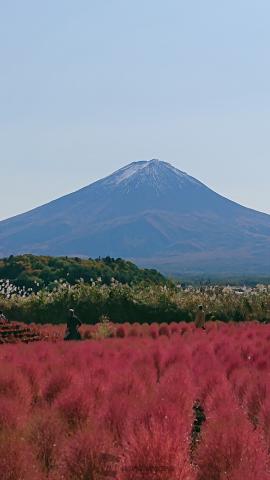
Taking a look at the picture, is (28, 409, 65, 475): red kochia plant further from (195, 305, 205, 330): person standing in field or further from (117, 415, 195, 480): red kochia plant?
(195, 305, 205, 330): person standing in field

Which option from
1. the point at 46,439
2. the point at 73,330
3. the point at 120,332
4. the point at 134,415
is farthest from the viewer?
the point at 120,332

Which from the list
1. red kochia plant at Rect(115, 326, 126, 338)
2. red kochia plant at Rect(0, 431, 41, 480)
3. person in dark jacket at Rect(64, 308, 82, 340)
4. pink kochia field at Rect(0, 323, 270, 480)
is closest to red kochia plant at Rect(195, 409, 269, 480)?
pink kochia field at Rect(0, 323, 270, 480)

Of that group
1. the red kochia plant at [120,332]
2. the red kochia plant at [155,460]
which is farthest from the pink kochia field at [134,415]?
the red kochia plant at [120,332]

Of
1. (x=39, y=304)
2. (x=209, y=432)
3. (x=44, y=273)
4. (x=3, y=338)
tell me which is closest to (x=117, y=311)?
(x=39, y=304)

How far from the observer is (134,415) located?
30.3ft

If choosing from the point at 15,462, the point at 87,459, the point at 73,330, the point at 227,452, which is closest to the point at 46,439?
the point at 87,459

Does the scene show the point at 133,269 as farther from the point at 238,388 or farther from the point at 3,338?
the point at 238,388

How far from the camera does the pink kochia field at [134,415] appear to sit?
7086 mm

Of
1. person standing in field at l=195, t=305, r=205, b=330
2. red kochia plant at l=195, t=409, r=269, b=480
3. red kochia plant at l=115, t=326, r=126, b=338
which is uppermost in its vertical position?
person standing in field at l=195, t=305, r=205, b=330

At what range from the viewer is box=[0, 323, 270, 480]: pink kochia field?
7086 mm

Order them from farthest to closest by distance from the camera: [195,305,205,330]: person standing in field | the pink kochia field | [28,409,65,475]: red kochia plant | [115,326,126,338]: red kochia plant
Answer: [115,326,126,338]: red kochia plant, [195,305,205,330]: person standing in field, [28,409,65,475]: red kochia plant, the pink kochia field

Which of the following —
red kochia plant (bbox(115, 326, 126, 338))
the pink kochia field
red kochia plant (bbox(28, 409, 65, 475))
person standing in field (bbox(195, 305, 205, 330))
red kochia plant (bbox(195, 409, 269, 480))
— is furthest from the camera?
red kochia plant (bbox(115, 326, 126, 338))

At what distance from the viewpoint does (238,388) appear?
42.0 feet

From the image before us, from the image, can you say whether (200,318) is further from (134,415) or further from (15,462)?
(15,462)
